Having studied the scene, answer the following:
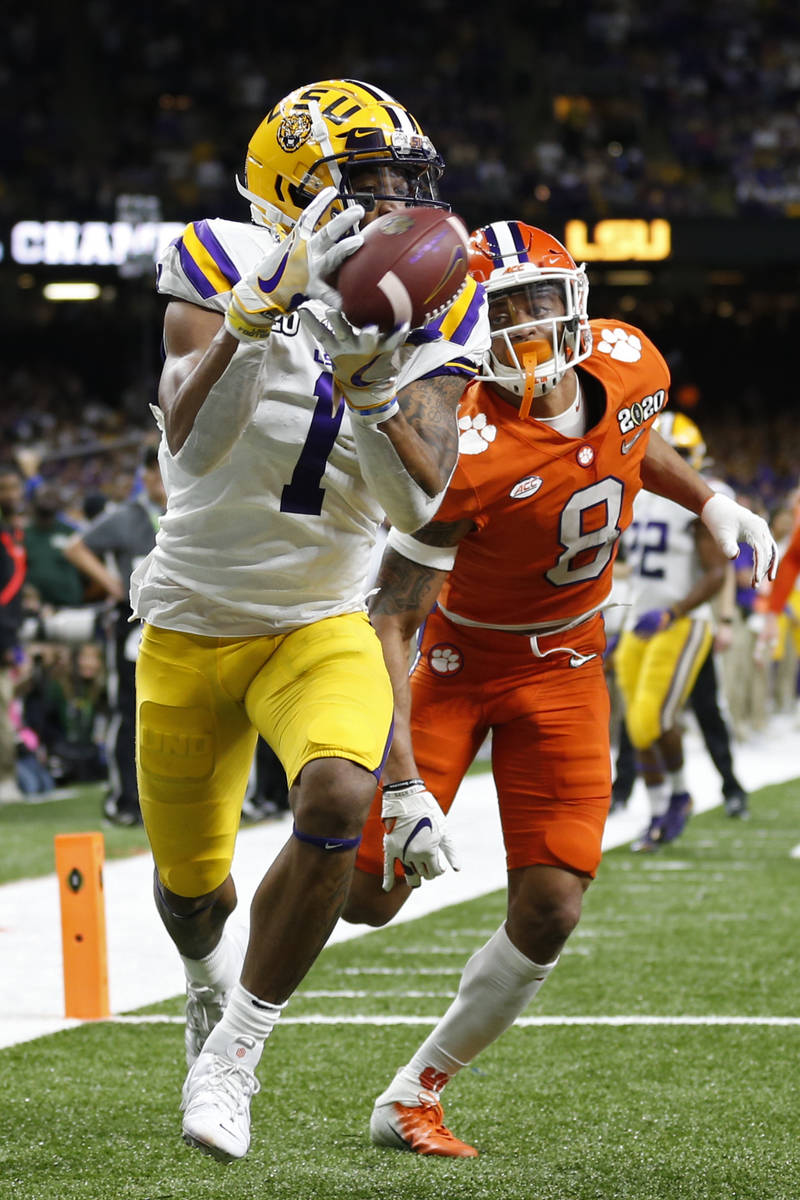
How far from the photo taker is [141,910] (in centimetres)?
624

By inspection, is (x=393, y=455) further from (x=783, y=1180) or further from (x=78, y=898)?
(x=78, y=898)

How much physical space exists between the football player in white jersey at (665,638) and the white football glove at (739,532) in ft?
12.2

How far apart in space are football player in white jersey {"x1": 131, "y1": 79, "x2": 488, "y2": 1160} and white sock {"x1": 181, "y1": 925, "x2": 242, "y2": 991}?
0.38ft

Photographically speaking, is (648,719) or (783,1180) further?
(648,719)

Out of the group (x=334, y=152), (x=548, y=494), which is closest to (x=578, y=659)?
(x=548, y=494)

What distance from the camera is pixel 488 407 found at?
3525mm

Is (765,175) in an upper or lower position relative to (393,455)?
lower

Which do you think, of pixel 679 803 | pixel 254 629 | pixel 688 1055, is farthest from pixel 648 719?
pixel 254 629

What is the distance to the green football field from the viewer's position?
321 centimetres

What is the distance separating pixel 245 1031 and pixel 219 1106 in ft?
0.46

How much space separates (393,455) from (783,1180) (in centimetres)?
153

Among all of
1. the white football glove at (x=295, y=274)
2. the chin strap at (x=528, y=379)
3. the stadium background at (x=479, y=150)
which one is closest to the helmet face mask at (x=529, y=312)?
the chin strap at (x=528, y=379)

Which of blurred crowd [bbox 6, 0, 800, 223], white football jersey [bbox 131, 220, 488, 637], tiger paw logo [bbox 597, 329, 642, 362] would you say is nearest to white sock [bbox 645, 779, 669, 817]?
tiger paw logo [bbox 597, 329, 642, 362]

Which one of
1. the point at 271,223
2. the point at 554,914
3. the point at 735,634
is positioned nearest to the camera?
the point at 271,223
